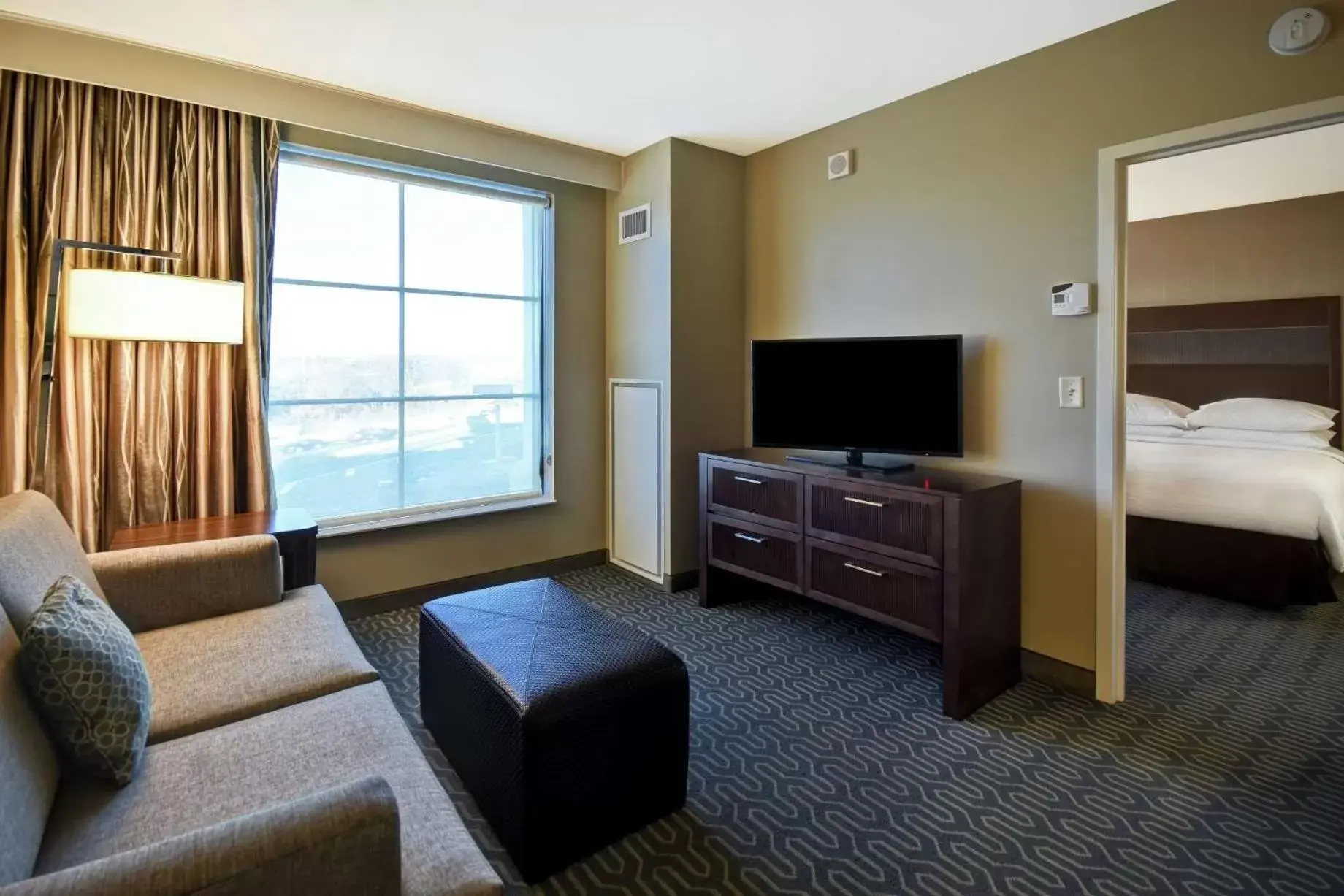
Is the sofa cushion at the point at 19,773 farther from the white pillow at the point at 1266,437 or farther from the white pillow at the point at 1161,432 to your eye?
the white pillow at the point at 1266,437

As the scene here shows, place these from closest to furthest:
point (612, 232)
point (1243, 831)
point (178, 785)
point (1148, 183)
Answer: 1. point (178, 785)
2. point (1243, 831)
3. point (612, 232)
4. point (1148, 183)

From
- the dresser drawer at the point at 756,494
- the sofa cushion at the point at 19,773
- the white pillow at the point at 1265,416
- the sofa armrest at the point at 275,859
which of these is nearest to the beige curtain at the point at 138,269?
the sofa cushion at the point at 19,773

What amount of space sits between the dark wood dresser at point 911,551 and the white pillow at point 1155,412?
320 centimetres

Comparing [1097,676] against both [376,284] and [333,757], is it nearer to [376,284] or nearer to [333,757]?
[333,757]

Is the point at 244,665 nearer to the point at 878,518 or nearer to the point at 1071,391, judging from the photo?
the point at 878,518

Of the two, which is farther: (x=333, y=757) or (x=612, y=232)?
(x=612, y=232)

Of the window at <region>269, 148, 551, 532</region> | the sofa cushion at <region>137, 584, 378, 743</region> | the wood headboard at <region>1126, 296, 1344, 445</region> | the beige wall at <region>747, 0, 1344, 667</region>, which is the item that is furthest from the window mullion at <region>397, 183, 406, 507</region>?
the wood headboard at <region>1126, 296, 1344, 445</region>

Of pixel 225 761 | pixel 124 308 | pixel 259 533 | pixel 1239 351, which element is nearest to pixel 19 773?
pixel 225 761

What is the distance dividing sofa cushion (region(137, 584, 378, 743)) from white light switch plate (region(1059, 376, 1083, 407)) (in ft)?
8.40

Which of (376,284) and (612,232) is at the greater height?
(612,232)

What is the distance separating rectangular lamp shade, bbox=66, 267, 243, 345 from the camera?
7.57ft

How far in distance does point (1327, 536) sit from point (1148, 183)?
248 cm

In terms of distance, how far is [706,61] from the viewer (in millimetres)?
2758

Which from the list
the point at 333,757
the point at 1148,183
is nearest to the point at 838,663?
the point at 333,757
